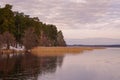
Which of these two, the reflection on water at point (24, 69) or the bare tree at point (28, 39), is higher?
the bare tree at point (28, 39)

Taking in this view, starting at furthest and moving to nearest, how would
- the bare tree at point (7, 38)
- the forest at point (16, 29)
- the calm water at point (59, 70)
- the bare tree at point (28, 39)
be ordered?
1. the bare tree at point (28, 39)
2. the forest at point (16, 29)
3. the bare tree at point (7, 38)
4. the calm water at point (59, 70)

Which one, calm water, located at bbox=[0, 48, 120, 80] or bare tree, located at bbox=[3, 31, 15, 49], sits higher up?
bare tree, located at bbox=[3, 31, 15, 49]

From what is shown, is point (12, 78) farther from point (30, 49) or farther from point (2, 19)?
point (30, 49)

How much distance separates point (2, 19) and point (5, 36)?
10149 mm

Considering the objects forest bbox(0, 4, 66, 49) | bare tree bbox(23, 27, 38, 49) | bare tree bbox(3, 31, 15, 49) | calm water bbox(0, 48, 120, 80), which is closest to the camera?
calm water bbox(0, 48, 120, 80)

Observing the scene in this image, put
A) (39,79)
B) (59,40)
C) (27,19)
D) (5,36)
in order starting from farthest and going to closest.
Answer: (59,40) < (27,19) < (5,36) < (39,79)

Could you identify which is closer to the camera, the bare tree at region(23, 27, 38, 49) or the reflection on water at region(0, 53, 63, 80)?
the reflection on water at region(0, 53, 63, 80)

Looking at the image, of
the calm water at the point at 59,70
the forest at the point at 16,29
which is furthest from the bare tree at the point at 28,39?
the calm water at the point at 59,70

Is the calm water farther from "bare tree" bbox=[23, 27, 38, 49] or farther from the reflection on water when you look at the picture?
"bare tree" bbox=[23, 27, 38, 49]

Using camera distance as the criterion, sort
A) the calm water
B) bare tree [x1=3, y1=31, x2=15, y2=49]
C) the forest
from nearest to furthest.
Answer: the calm water, bare tree [x1=3, y1=31, x2=15, y2=49], the forest

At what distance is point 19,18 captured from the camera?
115m

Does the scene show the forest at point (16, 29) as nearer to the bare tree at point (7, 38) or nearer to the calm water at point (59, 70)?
the bare tree at point (7, 38)

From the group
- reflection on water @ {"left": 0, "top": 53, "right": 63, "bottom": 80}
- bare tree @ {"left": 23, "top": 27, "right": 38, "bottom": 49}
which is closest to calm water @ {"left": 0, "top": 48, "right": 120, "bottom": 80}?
reflection on water @ {"left": 0, "top": 53, "right": 63, "bottom": 80}

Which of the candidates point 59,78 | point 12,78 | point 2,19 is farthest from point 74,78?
point 2,19
